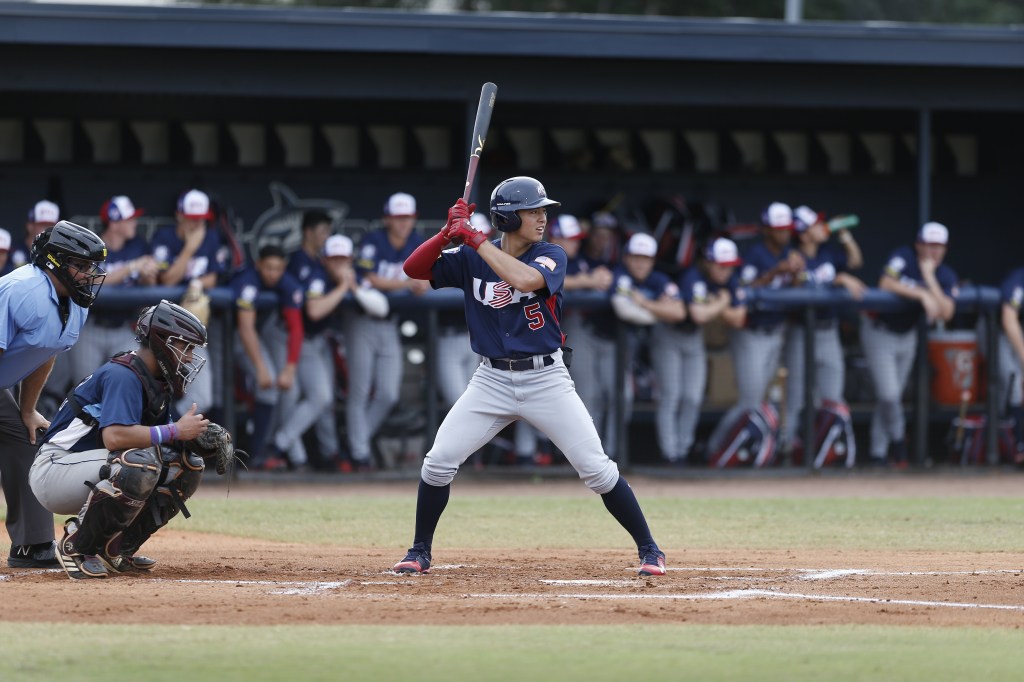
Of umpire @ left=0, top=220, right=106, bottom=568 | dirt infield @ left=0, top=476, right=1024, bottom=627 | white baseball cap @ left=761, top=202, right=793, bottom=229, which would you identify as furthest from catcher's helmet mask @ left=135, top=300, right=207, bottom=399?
white baseball cap @ left=761, top=202, right=793, bottom=229

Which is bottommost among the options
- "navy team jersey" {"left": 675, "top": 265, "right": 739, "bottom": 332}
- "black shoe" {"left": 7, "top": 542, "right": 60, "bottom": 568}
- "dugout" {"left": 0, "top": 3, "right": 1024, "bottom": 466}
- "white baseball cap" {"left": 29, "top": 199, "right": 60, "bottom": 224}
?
"black shoe" {"left": 7, "top": 542, "right": 60, "bottom": 568}

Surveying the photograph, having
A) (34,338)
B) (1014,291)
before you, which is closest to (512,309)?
(34,338)

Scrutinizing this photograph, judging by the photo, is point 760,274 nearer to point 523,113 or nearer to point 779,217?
point 779,217

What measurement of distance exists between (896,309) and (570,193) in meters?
3.25

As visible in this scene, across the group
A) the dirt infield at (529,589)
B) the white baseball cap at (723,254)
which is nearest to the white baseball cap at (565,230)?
the white baseball cap at (723,254)

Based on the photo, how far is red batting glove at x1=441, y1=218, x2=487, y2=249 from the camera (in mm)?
5625

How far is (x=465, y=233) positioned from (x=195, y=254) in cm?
486

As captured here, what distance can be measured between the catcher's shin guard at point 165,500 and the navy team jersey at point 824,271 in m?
5.94

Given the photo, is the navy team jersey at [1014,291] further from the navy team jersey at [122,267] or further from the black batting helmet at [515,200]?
the navy team jersey at [122,267]

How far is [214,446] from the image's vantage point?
5605 mm

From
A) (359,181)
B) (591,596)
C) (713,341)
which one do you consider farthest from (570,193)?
(591,596)

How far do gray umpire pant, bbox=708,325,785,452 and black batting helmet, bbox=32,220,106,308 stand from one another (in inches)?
Result: 223

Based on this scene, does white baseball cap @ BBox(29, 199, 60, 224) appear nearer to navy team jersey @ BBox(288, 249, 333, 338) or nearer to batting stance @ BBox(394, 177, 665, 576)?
navy team jersey @ BBox(288, 249, 333, 338)

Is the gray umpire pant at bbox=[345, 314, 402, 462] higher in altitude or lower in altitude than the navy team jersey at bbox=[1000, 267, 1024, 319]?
lower
